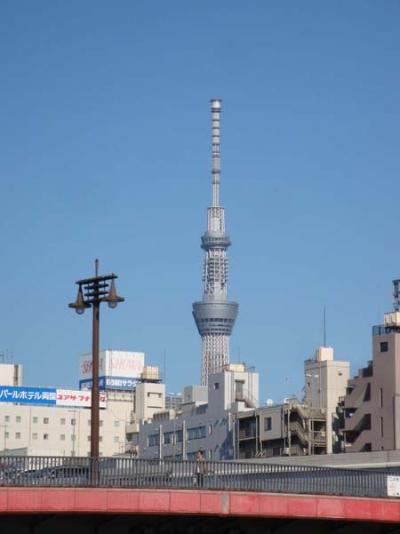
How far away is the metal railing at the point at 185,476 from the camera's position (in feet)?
168

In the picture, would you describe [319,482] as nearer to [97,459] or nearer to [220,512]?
[220,512]

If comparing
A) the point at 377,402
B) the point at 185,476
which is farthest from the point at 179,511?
the point at 377,402

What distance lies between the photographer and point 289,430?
7013 inches

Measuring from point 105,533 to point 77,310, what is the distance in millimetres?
12272

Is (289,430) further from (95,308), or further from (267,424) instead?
(95,308)

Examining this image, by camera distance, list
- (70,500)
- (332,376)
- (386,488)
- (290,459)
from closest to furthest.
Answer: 1. (70,500)
2. (386,488)
3. (290,459)
4. (332,376)

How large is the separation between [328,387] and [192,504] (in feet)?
439

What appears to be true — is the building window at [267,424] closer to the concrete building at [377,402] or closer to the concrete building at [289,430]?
the concrete building at [289,430]

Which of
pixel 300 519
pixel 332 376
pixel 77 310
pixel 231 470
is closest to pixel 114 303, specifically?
pixel 77 310

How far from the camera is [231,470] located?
58.0 m

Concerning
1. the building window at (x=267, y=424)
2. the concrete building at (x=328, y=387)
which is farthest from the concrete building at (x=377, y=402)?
the building window at (x=267, y=424)

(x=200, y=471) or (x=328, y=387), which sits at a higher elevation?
(x=328, y=387)

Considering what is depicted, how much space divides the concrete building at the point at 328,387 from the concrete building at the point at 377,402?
5.16m

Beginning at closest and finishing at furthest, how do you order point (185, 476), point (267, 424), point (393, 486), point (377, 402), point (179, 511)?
point (179, 511)
point (185, 476)
point (393, 486)
point (377, 402)
point (267, 424)
